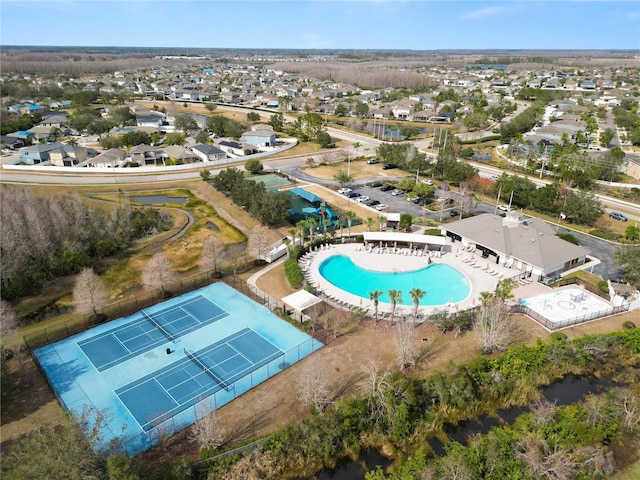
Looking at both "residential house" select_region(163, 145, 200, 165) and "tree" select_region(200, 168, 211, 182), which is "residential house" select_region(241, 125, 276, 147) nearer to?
"residential house" select_region(163, 145, 200, 165)

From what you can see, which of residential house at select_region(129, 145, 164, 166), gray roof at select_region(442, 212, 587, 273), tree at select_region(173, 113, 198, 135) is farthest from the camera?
tree at select_region(173, 113, 198, 135)

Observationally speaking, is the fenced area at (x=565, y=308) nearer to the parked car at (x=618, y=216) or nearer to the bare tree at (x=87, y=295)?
the parked car at (x=618, y=216)

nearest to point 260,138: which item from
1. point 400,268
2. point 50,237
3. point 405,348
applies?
point 50,237

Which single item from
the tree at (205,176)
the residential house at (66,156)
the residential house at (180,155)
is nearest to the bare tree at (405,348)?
the tree at (205,176)

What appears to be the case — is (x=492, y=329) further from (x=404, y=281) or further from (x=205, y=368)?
(x=205, y=368)

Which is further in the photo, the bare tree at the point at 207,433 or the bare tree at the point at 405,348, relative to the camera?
the bare tree at the point at 405,348

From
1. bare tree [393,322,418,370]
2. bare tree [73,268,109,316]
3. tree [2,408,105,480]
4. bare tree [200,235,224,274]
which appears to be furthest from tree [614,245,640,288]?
bare tree [73,268,109,316]

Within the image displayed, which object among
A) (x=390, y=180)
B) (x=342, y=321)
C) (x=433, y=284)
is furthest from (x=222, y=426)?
(x=390, y=180)
